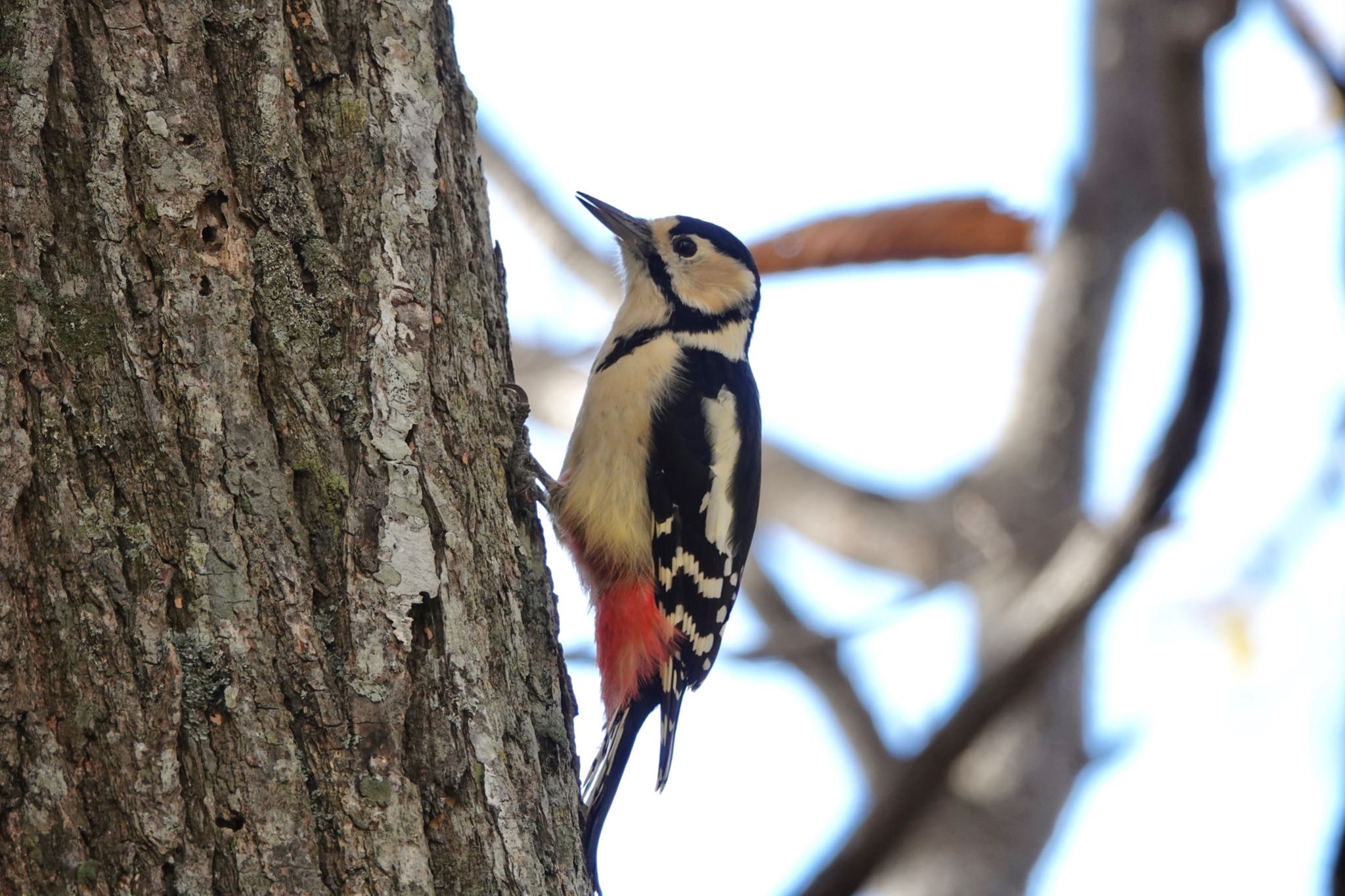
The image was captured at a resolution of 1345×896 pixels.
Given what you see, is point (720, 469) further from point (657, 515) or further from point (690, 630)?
point (690, 630)

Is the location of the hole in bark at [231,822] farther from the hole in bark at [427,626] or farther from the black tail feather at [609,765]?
the black tail feather at [609,765]

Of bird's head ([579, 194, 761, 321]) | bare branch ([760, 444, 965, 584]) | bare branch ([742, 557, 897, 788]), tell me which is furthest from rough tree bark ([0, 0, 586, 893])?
bare branch ([760, 444, 965, 584])

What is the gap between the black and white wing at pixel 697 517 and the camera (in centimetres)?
385

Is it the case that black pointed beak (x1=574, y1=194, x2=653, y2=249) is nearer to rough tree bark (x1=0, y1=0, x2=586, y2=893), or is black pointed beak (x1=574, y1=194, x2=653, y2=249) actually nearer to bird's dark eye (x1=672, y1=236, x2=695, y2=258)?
bird's dark eye (x1=672, y1=236, x2=695, y2=258)

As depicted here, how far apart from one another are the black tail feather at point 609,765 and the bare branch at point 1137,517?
500 mm

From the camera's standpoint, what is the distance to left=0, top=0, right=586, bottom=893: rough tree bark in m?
1.88

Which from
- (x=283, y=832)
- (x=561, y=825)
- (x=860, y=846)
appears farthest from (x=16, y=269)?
(x=860, y=846)

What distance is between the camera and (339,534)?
2.12m

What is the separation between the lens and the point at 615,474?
382 centimetres

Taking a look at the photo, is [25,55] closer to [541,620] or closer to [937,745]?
[541,620]

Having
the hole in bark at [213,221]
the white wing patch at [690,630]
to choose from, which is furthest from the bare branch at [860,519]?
the hole in bark at [213,221]

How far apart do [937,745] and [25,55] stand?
2.32 m

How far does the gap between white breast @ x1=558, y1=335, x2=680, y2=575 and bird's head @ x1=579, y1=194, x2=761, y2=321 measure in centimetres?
68

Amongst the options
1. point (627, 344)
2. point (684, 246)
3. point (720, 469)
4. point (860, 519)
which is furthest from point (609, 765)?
point (860, 519)
